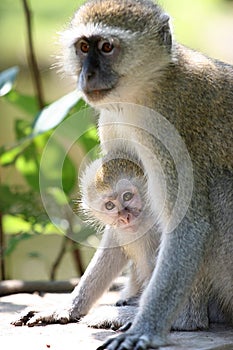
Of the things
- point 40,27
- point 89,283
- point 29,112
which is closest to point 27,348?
point 89,283

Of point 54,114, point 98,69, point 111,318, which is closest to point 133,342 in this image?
point 111,318

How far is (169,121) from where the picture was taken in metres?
5.52

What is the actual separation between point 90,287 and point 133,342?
1144 mm

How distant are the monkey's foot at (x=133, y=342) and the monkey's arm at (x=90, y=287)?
3.17ft

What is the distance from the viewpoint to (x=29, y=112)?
8.60 metres

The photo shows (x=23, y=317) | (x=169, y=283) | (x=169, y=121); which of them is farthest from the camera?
(x=23, y=317)

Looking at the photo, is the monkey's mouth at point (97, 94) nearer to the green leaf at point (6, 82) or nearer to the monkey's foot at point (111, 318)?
the monkey's foot at point (111, 318)

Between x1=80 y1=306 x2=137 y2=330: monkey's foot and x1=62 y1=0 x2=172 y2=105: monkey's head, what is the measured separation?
138 cm

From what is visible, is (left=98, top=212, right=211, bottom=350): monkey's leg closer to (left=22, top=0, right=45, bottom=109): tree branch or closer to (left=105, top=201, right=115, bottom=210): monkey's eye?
→ (left=105, top=201, right=115, bottom=210): monkey's eye

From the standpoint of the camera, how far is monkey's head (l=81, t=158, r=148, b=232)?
602 centimetres

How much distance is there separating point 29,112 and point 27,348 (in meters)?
3.72

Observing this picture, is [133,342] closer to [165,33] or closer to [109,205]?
[109,205]

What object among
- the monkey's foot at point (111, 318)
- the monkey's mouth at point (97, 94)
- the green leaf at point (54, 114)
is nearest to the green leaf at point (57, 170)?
the green leaf at point (54, 114)

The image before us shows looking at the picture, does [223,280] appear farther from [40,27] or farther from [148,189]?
[40,27]
